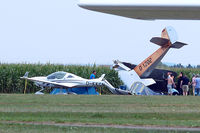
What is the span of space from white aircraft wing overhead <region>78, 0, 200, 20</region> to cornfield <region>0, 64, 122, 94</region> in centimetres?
3190

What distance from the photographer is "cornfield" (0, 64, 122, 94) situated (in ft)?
137

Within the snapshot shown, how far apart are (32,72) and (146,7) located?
33.8 meters

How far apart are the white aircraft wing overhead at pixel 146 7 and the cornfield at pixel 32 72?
31.9 m

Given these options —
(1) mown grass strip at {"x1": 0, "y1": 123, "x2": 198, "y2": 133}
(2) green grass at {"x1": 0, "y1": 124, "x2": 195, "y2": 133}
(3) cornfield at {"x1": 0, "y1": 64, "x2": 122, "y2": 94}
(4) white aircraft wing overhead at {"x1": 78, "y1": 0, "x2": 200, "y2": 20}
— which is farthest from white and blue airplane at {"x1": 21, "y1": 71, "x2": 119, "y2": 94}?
(4) white aircraft wing overhead at {"x1": 78, "y1": 0, "x2": 200, "y2": 20}

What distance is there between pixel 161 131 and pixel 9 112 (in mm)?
6641

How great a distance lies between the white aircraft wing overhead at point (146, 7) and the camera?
943 cm

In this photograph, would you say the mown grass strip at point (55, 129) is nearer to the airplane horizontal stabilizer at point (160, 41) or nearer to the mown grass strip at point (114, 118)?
the mown grass strip at point (114, 118)

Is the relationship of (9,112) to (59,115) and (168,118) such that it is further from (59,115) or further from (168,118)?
(168,118)

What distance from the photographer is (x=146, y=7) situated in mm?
9695

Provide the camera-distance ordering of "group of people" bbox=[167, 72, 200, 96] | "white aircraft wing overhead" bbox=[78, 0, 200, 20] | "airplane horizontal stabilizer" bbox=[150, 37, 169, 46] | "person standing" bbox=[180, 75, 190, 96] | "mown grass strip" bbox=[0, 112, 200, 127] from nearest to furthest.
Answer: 1. "white aircraft wing overhead" bbox=[78, 0, 200, 20]
2. "mown grass strip" bbox=[0, 112, 200, 127]
3. "group of people" bbox=[167, 72, 200, 96]
4. "person standing" bbox=[180, 75, 190, 96]
5. "airplane horizontal stabilizer" bbox=[150, 37, 169, 46]

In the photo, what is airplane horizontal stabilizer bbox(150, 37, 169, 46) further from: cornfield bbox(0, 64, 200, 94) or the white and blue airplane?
the white and blue airplane

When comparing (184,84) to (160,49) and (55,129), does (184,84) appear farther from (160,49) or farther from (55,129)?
(55,129)

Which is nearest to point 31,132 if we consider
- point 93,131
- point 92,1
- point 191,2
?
point 93,131

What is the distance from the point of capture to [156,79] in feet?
142
